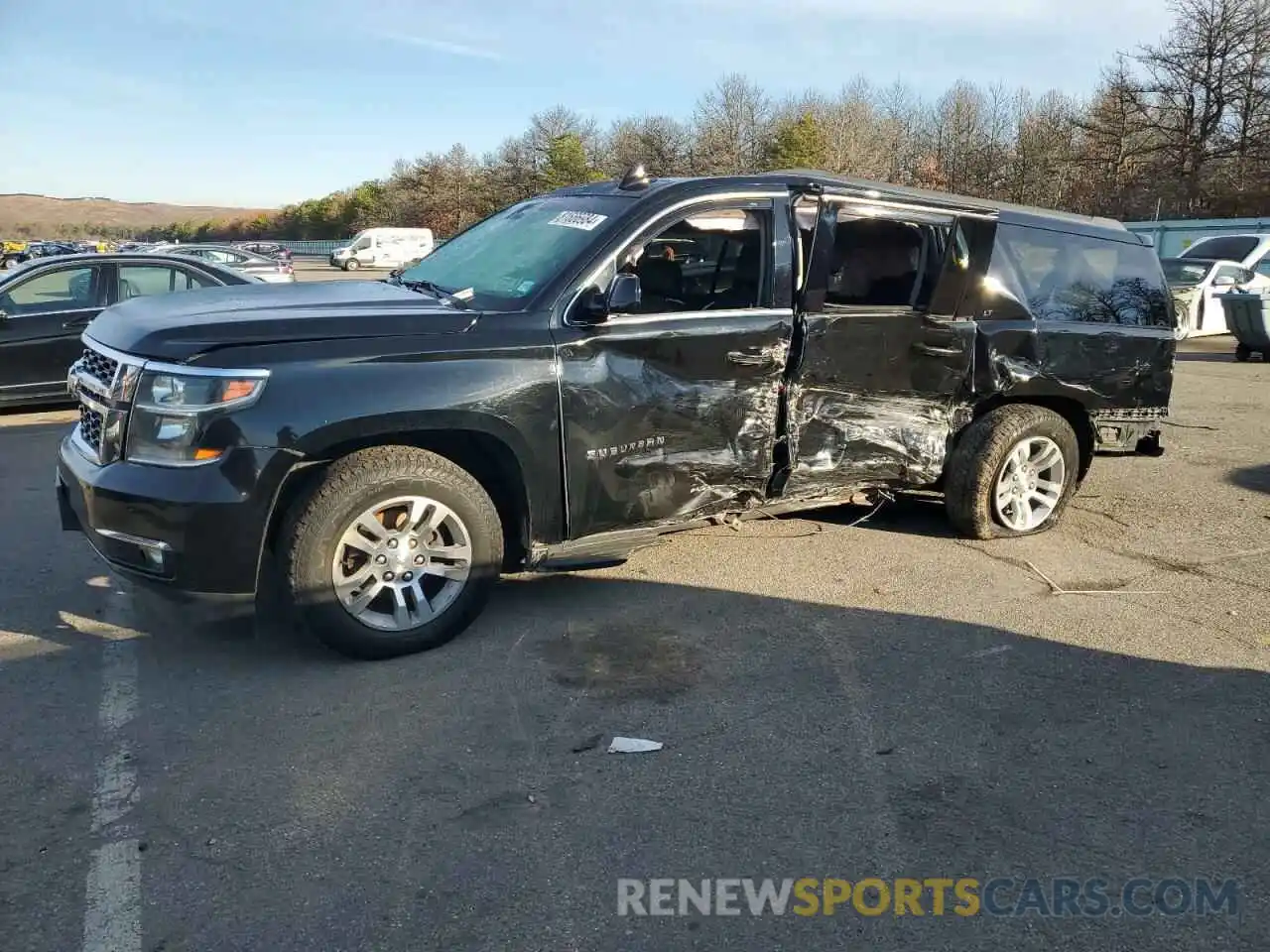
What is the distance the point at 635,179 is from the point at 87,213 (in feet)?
608

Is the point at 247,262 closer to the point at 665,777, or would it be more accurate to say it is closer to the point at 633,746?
the point at 633,746

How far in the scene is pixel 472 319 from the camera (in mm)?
4289

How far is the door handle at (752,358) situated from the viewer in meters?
4.86

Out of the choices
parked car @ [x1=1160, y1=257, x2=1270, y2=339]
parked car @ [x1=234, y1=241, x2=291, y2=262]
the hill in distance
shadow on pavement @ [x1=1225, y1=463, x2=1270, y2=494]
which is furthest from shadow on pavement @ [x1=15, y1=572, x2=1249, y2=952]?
the hill in distance

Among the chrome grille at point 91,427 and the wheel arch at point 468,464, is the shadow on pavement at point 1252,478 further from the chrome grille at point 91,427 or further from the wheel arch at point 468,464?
the chrome grille at point 91,427

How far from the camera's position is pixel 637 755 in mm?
3561

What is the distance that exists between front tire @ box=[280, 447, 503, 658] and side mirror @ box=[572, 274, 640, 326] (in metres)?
0.87

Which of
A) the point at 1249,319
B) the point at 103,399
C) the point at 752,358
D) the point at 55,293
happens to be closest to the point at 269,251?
the point at 55,293

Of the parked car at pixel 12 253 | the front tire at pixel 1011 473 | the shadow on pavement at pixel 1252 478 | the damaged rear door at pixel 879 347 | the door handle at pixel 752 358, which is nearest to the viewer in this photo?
the door handle at pixel 752 358

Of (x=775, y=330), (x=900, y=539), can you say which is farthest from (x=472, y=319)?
(x=900, y=539)

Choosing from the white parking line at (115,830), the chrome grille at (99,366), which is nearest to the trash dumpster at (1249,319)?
the chrome grille at (99,366)

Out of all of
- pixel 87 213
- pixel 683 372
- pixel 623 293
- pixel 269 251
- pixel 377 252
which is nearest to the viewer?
pixel 623 293

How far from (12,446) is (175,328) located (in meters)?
5.61

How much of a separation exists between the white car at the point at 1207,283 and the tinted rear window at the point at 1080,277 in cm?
1133
